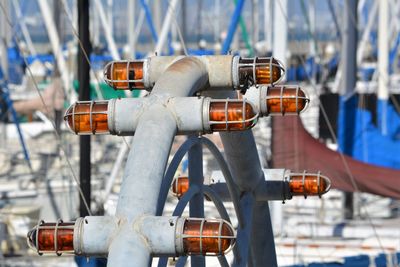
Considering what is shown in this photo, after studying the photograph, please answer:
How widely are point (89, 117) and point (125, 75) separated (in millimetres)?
467

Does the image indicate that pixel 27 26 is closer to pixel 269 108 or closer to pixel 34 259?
pixel 34 259

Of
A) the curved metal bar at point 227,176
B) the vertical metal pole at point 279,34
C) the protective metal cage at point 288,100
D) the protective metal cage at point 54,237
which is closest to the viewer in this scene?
the protective metal cage at point 54,237

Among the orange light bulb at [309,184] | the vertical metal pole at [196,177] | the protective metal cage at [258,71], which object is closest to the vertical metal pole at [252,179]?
the orange light bulb at [309,184]

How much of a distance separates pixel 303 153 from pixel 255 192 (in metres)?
9.74

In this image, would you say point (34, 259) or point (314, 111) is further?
point (314, 111)

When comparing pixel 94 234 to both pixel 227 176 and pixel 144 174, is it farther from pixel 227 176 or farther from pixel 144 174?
pixel 227 176

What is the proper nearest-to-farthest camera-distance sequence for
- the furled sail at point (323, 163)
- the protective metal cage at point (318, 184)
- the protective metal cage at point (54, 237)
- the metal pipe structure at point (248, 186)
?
the protective metal cage at point (54, 237)
the metal pipe structure at point (248, 186)
the protective metal cage at point (318, 184)
the furled sail at point (323, 163)

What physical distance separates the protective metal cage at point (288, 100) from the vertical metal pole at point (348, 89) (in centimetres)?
1393

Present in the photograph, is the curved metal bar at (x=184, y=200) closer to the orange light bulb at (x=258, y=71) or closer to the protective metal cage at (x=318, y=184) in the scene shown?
the orange light bulb at (x=258, y=71)

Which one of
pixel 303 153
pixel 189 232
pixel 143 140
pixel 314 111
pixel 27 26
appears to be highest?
pixel 27 26

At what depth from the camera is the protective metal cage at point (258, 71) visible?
5.22 metres

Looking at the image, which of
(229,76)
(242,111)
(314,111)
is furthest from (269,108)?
(314,111)

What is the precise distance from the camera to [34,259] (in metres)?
15.0

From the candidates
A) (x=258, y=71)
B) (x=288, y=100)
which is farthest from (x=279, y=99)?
(x=258, y=71)
